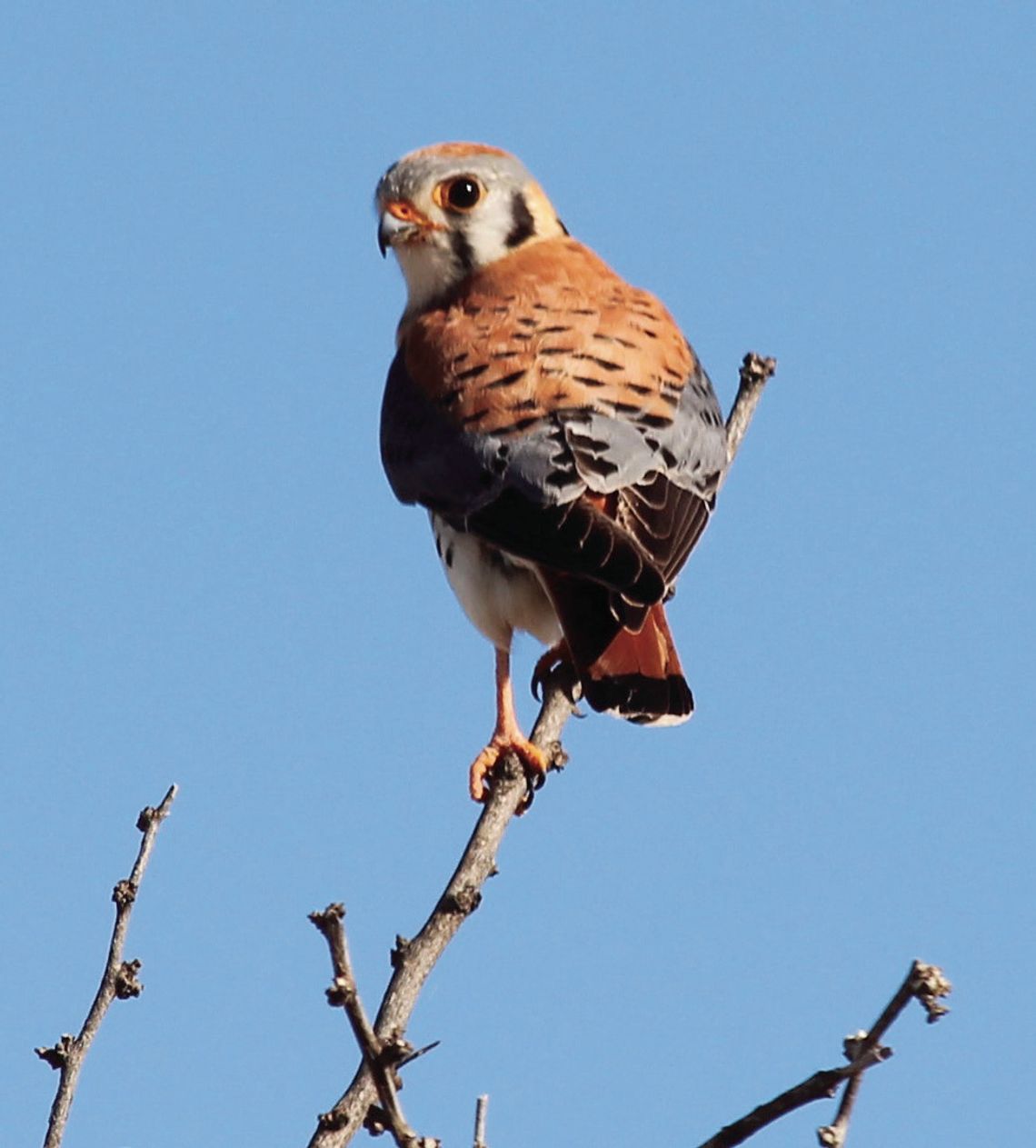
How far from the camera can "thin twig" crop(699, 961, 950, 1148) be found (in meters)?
2.40

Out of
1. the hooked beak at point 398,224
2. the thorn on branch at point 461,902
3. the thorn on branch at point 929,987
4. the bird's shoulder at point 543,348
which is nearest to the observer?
the thorn on branch at point 929,987

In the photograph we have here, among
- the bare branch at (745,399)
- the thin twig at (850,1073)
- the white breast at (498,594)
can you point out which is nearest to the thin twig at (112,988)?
the thin twig at (850,1073)

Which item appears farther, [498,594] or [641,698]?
[498,594]

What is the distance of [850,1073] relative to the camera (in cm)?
244

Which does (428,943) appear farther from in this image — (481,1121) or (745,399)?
(745,399)

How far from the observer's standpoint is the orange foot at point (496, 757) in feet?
14.4

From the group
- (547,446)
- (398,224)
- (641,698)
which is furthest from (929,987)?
(398,224)

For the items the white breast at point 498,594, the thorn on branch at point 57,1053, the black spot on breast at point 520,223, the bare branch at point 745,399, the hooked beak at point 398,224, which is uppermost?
the black spot on breast at point 520,223

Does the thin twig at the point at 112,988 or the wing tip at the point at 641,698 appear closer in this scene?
the thin twig at the point at 112,988

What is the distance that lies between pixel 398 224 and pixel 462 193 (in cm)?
29

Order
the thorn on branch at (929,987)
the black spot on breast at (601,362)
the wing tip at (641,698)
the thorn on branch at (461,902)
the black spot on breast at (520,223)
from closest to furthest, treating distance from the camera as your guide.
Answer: the thorn on branch at (929,987), the thorn on branch at (461,902), the wing tip at (641,698), the black spot on breast at (601,362), the black spot on breast at (520,223)

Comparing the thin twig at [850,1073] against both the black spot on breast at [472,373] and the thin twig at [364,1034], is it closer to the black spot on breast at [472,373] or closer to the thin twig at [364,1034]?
the thin twig at [364,1034]

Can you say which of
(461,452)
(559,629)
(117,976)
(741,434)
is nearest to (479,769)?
(559,629)

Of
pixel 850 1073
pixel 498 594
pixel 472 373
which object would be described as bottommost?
pixel 850 1073
